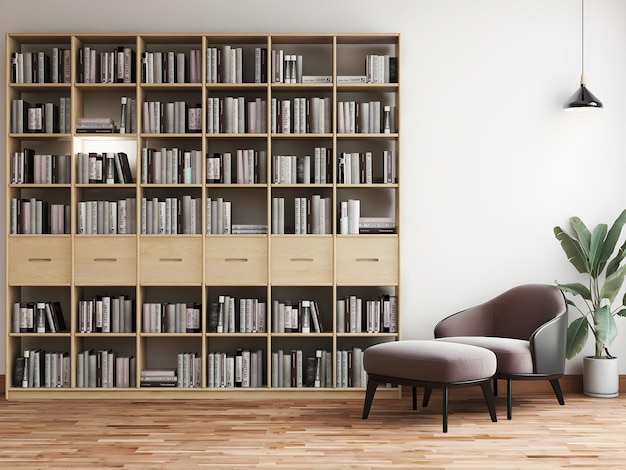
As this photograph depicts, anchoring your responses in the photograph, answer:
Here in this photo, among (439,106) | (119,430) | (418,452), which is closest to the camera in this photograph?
(418,452)

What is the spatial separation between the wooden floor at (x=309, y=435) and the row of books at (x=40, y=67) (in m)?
2.21

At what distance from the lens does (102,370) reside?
531 centimetres

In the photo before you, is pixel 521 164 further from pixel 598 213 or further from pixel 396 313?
pixel 396 313

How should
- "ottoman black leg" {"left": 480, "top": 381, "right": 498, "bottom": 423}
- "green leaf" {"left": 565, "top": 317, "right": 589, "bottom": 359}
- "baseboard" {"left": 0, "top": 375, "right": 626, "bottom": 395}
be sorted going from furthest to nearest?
"baseboard" {"left": 0, "top": 375, "right": 626, "bottom": 395}, "green leaf" {"left": 565, "top": 317, "right": 589, "bottom": 359}, "ottoman black leg" {"left": 480, "top": 381, "right": 498, "bottom": 423}

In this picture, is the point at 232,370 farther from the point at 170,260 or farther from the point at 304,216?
the point at 304,216

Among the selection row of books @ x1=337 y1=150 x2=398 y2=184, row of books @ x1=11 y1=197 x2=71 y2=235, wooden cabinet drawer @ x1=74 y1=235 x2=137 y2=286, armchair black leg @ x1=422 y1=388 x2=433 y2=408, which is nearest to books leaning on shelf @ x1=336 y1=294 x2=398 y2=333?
armchair black leg @ x1=422 y1=388 x2=433 y2=408

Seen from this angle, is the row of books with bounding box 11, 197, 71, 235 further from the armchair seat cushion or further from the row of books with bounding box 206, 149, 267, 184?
the armchair seat cushion

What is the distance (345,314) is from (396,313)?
35 cm

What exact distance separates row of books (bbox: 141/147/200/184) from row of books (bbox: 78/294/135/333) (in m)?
0.86

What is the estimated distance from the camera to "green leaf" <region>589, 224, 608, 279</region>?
5348 mm

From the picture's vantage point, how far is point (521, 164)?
561cm

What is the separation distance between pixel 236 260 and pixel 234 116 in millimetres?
997

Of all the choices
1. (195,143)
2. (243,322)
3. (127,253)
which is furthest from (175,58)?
(243,322)

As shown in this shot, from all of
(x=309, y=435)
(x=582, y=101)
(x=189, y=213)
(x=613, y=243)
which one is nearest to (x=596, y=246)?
(x=613, y=243)
